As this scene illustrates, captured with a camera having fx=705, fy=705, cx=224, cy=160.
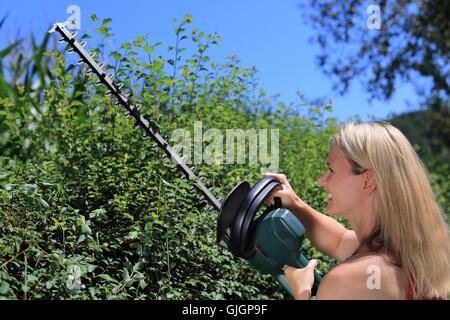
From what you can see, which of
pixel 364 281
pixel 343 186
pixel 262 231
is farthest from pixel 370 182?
pixel 262 231

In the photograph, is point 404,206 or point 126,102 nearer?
point 404,206

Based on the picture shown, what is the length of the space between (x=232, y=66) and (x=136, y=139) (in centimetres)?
104

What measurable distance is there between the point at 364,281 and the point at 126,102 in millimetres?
1753

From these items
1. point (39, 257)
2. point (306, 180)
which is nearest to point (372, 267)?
point (39, 257)

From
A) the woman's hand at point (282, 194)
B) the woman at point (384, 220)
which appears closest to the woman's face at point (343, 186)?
the woman at point (384, 220)

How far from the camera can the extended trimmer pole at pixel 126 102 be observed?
3.26m

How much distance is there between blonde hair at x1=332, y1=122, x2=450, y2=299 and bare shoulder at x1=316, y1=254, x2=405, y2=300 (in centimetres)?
7

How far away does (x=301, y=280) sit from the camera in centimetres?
239

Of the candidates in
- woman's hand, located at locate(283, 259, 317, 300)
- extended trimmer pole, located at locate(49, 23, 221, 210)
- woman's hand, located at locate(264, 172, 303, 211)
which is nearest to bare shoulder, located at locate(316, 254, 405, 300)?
woman's hand, located at locate(283, 259, 317, 300)

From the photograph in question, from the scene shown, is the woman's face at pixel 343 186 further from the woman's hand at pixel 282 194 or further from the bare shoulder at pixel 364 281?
the woman's hand at pixel 282 194

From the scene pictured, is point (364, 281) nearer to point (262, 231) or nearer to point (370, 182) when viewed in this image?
point (370, 182)

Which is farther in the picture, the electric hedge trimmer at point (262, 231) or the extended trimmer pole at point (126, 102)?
the extended trimmer pole at point (126, 102)

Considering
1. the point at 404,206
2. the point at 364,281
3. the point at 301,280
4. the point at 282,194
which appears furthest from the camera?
the point at 282,194

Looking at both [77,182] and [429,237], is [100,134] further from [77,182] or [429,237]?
[429,237]
